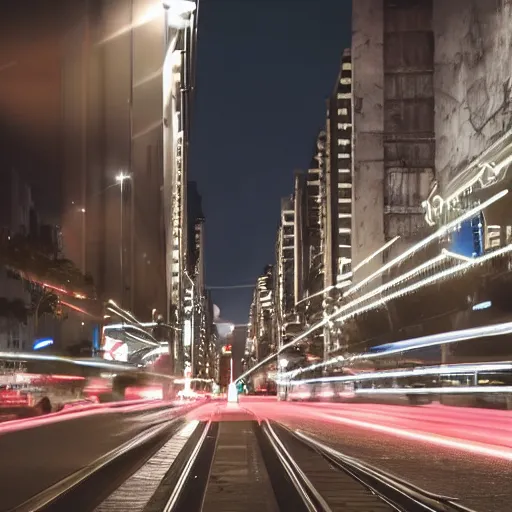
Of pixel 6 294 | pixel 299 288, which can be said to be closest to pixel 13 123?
pixel 6 294

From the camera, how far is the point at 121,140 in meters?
51.9

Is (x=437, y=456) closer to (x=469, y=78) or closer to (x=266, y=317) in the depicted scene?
(x=469, y=78)

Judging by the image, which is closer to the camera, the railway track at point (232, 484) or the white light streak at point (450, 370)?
the railway track at point (232, 484)

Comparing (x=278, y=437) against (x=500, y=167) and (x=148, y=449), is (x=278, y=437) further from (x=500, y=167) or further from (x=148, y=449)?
(x=500, y=167)

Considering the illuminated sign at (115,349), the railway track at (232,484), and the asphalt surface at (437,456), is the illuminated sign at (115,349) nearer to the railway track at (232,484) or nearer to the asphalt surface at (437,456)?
the asphalt surface at (437,456)

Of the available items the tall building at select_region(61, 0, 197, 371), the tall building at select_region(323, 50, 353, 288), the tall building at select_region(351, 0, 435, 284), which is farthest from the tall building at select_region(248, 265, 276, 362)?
the tall building at select_region(351, 0, 435, 284)

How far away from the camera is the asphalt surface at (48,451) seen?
8.84m

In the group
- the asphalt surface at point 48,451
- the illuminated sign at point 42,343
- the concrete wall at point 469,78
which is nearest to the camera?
the asphalt surface at point 48,451

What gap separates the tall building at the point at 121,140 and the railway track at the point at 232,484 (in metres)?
18.2

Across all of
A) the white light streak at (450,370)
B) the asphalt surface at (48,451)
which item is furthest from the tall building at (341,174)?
the asphalt surface at (48,451)

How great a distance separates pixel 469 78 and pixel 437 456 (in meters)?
22.9

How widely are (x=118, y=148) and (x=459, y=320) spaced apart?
95.8 feet

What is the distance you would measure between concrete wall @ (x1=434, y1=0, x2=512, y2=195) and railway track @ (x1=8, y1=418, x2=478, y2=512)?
16.0 meters

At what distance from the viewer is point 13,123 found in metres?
23.2
